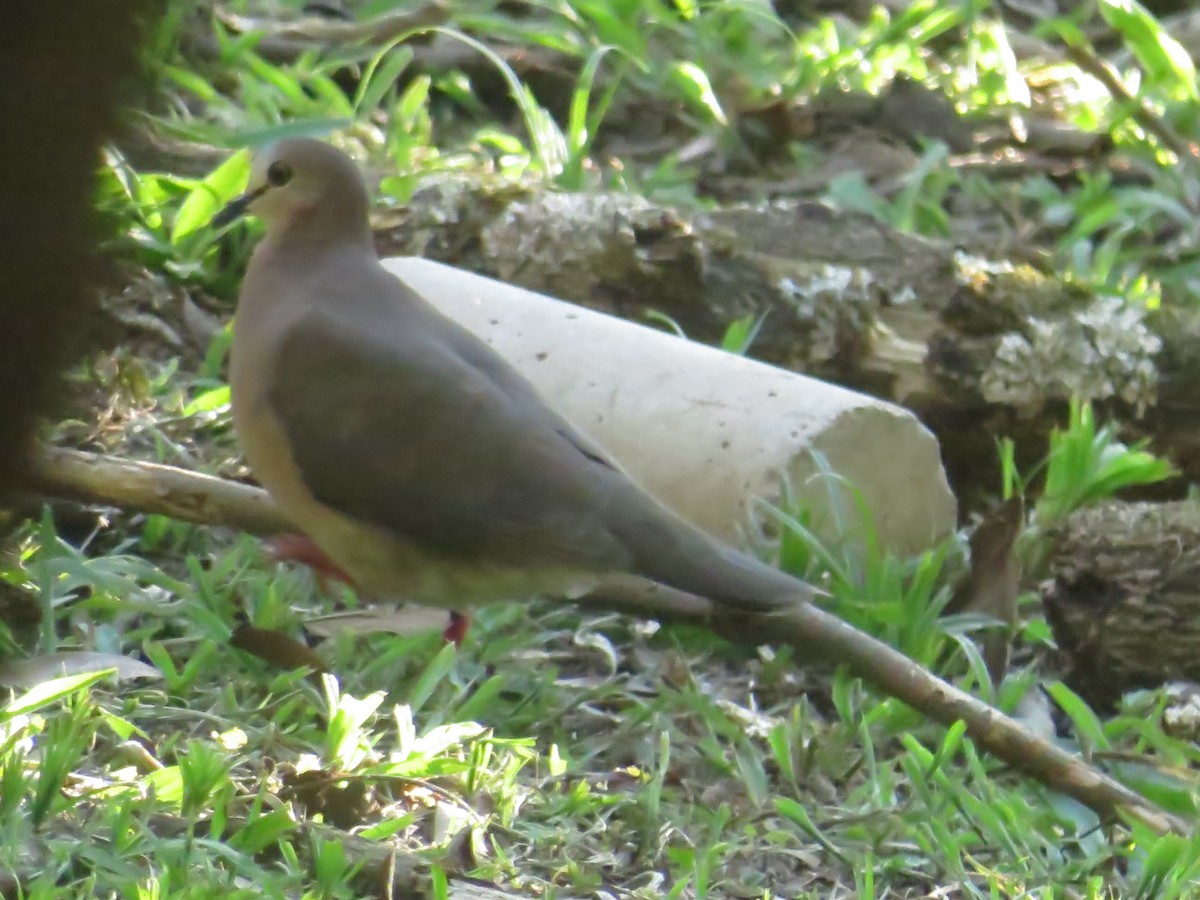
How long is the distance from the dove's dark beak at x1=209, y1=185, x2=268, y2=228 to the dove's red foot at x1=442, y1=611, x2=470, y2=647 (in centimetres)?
94

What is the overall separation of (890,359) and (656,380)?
815 millimetres

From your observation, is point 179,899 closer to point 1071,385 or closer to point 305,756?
point 305,756

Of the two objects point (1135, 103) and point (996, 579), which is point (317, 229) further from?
point (1135, 103)

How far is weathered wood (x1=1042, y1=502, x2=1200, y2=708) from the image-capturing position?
3.17m

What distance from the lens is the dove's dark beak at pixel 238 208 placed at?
A: 3385 mm

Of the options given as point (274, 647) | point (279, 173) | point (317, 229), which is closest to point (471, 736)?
point (274, 647)

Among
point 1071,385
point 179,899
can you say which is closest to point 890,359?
point 1071,385

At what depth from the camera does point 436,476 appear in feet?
9.78

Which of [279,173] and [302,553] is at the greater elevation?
[279,173]

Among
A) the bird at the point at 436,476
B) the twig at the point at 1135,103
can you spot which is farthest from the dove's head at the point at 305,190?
the twig at the point at 1135,103

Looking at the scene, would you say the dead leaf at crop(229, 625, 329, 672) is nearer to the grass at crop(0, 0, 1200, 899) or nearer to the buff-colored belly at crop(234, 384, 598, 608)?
the grass at crop(0, 0, 1200, 899)

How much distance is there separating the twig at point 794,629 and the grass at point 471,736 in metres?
0.07

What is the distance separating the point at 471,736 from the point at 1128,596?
52.5 inches

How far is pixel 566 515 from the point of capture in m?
2.97
